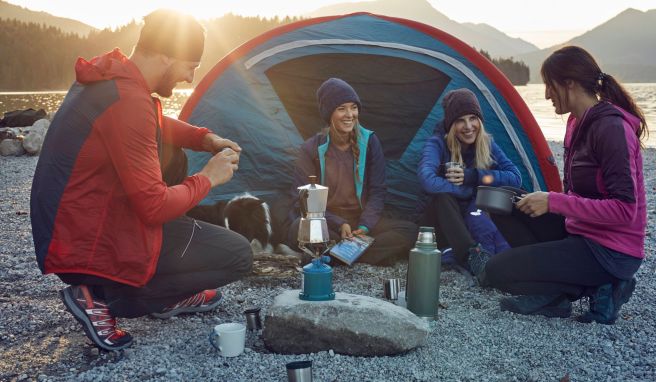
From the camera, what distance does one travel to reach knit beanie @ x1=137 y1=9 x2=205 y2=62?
2666 millimetres

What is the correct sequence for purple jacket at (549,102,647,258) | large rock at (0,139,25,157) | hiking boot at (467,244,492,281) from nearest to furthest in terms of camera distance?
purple jacket at (549,102,647,258) → hiking boot at (467,244,492,281) → large rock at (0,139,25,157)

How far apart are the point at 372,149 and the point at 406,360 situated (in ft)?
7.24

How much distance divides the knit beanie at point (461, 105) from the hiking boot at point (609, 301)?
5.09ft

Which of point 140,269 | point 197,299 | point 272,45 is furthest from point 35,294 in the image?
point 272,45

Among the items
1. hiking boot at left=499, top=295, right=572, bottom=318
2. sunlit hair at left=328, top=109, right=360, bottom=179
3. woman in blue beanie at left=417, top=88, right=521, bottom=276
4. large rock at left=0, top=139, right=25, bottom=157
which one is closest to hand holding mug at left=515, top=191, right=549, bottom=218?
hiking boot at left=499, top=295, right=572, bottom=318

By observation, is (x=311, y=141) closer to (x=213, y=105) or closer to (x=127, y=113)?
(x=213, y=105)

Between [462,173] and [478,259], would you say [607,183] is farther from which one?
[462,173]

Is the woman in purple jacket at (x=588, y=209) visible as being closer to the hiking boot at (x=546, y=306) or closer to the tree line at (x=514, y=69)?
the hiking boot at (x=546, y=306)

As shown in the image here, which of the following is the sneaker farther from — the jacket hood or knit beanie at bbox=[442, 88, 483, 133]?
knit beanie at bbox=[442, 88, 483, 133]

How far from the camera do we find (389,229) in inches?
181

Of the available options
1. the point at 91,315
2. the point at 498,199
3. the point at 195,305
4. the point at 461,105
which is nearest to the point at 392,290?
the point at 498,199

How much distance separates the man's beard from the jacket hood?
0.33 ft

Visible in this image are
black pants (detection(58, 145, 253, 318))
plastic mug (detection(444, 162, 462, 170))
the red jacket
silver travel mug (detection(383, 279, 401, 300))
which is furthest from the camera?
plastic mug (detection(444, 162, 462, 170))

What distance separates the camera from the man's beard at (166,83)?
109 inches
